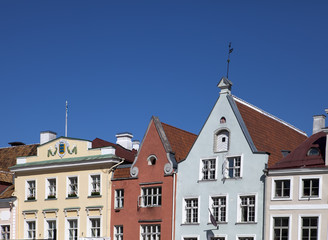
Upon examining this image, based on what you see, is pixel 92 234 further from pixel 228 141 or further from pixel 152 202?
pixel 228 141

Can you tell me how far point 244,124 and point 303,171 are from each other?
20.8ft

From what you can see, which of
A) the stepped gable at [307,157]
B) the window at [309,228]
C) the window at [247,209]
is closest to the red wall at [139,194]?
the window at [247,209]

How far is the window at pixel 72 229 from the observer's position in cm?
6128

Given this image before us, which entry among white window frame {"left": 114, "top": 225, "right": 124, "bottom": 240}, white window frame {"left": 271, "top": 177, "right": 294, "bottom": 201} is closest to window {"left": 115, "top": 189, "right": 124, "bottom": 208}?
white window frame {"left": 114, "top": 225, "right": 124, "bottom": 240}

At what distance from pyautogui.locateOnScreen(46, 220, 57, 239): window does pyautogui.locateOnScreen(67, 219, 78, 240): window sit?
1506 mm

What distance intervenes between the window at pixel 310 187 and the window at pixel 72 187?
2078 cm

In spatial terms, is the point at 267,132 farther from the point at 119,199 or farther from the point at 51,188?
the point at 51,188

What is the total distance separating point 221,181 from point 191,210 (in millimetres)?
Result: 3473

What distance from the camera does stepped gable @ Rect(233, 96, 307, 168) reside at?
54.3 metres

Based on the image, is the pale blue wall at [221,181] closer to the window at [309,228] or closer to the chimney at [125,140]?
the window at [309,228]

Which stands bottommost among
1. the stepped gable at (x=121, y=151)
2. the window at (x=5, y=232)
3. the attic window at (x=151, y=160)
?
the window at (x=5, y=232)

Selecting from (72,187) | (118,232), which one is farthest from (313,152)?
(72,187)

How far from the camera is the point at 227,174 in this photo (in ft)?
176

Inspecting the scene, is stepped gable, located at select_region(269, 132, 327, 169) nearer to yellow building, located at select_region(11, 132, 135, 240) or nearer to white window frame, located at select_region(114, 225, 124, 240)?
white window frame, located at select_region(114, 225, 124, 240)
